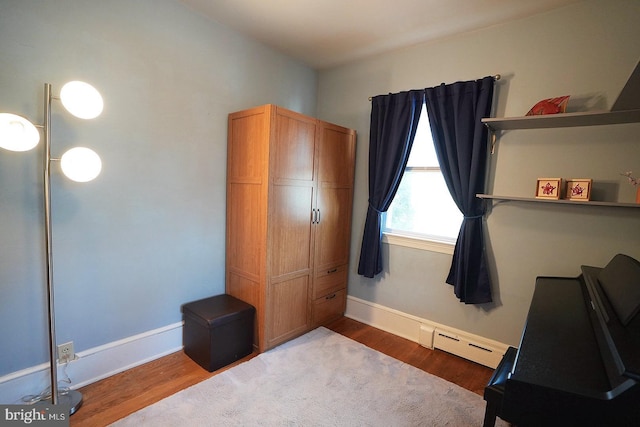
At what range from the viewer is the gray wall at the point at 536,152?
186 cm

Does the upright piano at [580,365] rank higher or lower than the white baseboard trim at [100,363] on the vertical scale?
higher

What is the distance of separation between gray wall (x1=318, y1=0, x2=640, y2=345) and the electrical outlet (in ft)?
8.26

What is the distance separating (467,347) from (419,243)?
914 millimetres

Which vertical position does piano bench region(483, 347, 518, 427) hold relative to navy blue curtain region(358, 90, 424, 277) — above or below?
below

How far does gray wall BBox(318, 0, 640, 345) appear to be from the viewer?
1855 mm

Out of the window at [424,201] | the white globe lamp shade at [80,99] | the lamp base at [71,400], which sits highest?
the white globe lamp shade at [80,99]

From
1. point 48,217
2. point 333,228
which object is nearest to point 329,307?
point 333,228

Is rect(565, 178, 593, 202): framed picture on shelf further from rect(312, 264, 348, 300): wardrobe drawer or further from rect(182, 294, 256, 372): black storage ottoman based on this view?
rect(182, 294, 256, 372): black storage ottoman

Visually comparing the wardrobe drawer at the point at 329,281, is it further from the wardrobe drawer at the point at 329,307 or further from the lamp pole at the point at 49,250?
the lamp pole at the point at 49,250

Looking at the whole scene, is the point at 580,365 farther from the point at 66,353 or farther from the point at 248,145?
the point at 66,353

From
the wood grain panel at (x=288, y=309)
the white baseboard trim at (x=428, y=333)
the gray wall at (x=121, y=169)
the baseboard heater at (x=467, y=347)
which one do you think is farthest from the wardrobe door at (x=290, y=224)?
the baseboard heater at (x=467, y=347)

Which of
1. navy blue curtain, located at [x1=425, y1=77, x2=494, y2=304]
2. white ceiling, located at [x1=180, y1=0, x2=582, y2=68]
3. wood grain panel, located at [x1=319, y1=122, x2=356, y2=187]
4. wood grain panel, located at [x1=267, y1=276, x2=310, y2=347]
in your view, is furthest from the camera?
wood grain panel, located at [x1=319, y1=122, x2=356, y2=187]

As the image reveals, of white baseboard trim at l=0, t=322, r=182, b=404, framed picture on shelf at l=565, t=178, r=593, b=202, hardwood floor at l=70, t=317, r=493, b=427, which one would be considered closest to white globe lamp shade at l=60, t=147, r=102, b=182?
white baseboard trim at l=0, t=322, r=182, b=404

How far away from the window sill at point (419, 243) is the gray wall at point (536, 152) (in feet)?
0.18
